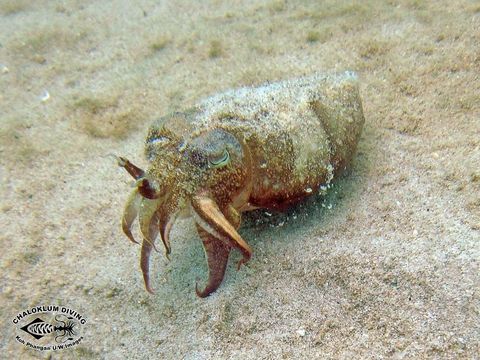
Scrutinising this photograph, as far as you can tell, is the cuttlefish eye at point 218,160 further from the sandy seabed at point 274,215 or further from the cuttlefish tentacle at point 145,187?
the sandy seabed at point 274,215

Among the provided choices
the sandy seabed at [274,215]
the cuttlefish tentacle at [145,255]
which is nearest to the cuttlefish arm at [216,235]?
the sandy seabed at [274,215]

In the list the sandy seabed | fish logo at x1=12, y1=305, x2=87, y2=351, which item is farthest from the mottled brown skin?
fish logo at x1=12, y1=305, x2=87, y2=351

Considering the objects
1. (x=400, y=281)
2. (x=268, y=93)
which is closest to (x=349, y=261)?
(x=400, y=281)

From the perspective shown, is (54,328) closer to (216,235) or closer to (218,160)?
(216,235)

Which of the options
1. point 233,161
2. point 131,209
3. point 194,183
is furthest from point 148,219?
point 233,161

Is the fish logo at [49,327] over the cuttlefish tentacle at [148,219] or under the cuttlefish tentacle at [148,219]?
under

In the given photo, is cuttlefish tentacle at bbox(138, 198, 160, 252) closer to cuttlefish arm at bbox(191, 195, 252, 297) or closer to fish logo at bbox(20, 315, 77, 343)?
cuttlefish arm at bbox(191, 195, 252, 297)

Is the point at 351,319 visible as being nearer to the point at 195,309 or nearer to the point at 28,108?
the point at 195,309

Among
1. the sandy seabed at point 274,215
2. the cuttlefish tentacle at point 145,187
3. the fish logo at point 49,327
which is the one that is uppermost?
the cuttlefish tentacle at point 145,187

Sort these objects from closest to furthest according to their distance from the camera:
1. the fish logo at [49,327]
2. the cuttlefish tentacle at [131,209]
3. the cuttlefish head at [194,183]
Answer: the cuttlefish head at [194,183] < the cuttlefish tentacle at [131,209] < the fish logo at [49,327]
